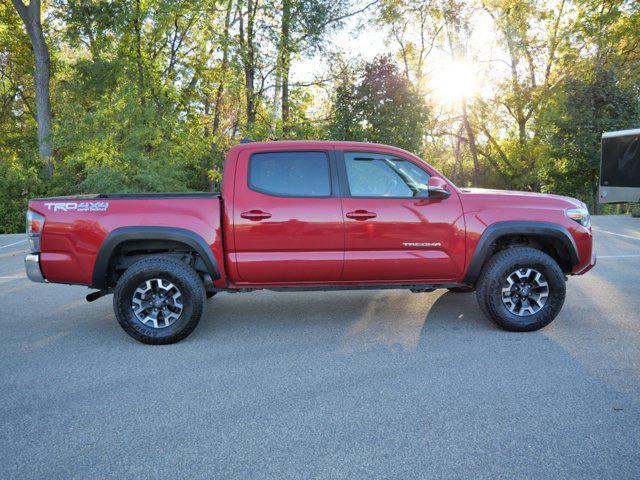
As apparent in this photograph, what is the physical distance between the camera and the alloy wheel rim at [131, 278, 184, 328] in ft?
15.5

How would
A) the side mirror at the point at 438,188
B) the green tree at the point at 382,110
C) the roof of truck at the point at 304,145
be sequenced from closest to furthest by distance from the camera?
the side mirror at the point at 438,188
the roof of truck at the point at 304,145
the green tree at the point at 382,110

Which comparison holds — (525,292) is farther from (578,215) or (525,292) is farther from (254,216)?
(254,216)

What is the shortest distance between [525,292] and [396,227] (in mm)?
1446

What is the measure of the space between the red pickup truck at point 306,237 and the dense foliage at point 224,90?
11.4 meters

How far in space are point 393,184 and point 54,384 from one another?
3.42 m

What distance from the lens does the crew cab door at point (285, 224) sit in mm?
4738

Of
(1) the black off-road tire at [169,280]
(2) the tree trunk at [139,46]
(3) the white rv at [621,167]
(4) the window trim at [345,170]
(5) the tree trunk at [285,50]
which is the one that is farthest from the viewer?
(5) the tree trunk at [285,50]

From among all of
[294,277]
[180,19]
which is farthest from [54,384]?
[180,19]

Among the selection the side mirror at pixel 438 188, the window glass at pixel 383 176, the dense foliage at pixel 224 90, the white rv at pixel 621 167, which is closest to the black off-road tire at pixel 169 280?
the window glass at pixel 383 176

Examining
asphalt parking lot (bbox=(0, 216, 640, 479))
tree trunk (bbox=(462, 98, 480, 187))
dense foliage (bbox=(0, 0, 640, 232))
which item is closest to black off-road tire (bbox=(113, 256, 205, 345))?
asphalt parking lot (bbox=(0, 216, 640, 479))

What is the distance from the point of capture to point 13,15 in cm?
2334

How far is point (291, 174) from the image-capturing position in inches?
193

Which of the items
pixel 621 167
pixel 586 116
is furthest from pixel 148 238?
pixel 586 116

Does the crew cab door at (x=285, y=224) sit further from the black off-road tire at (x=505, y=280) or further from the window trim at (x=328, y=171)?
the black off-road tire at (x=505, y=280)
